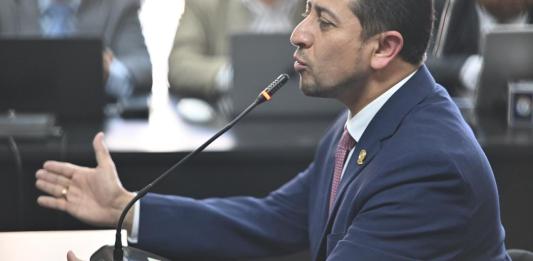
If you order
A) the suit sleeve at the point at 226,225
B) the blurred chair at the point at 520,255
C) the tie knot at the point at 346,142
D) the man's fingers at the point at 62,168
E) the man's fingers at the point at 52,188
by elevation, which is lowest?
the suit sleeve at the point at 226,225

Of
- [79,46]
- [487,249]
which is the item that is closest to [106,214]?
[487,249]

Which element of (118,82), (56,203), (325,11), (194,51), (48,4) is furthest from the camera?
(194,51)

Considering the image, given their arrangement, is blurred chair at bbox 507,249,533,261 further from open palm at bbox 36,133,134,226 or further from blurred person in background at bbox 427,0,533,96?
blurred person in background at bbox 427,0,533,96

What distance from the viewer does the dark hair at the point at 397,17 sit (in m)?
1.60

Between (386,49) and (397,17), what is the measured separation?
57mm

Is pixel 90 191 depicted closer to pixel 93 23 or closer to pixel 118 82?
pixel 118 82

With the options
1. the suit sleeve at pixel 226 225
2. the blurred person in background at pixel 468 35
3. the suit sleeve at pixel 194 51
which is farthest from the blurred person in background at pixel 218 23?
the suit sleeve at pixel 226 225

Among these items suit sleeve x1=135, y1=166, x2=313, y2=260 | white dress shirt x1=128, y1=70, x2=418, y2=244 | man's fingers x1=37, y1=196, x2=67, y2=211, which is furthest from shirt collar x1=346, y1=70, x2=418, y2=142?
man's fingers x1=37, y1=196, x2=67, y2=211

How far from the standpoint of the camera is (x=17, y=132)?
2.59m

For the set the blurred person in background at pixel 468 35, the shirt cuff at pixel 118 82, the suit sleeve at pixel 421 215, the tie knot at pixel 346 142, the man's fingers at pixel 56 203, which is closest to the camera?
the suit sleeve at pixel 421 215

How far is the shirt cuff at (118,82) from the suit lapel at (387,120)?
1.68 m

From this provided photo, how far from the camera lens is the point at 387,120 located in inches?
64.6

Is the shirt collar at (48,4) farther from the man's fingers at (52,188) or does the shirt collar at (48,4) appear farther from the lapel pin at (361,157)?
the lapel pin at (361,157)

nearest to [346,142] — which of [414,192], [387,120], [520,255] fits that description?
[387,120]
